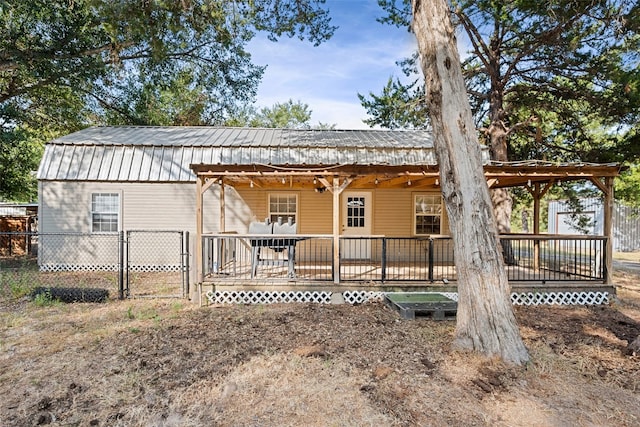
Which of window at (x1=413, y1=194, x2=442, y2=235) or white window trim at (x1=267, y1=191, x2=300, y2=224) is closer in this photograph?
white window trim at (x1=267, y1=191, x2=300, y2=224)

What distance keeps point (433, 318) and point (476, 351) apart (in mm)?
1911

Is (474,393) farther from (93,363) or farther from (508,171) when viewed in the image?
(508,171)

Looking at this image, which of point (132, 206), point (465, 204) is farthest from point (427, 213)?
point (132, 206)

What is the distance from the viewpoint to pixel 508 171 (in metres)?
7.35

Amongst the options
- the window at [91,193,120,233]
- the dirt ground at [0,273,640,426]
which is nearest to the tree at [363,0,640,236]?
the dirt ground at [0,273,640,426]

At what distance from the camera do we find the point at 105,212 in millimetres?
11086

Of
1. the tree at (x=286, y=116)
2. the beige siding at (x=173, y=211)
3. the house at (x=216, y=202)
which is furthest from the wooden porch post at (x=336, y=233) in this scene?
the tree at (x=286, y=116)

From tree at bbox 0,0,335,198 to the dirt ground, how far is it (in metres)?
6.44

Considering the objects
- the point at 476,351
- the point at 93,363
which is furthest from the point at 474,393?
the point at 93,363

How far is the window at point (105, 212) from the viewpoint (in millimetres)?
11023

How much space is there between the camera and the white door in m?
11.0

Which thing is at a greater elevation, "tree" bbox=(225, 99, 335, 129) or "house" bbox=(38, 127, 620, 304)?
"tree" bbox=(225, 99, 335, 129)

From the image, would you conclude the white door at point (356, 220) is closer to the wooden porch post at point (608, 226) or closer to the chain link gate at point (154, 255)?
the chain link gate at point (154, 255)

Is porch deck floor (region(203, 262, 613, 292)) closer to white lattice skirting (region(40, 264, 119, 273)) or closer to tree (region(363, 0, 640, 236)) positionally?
tree (region(363, 0, 640, 236))
